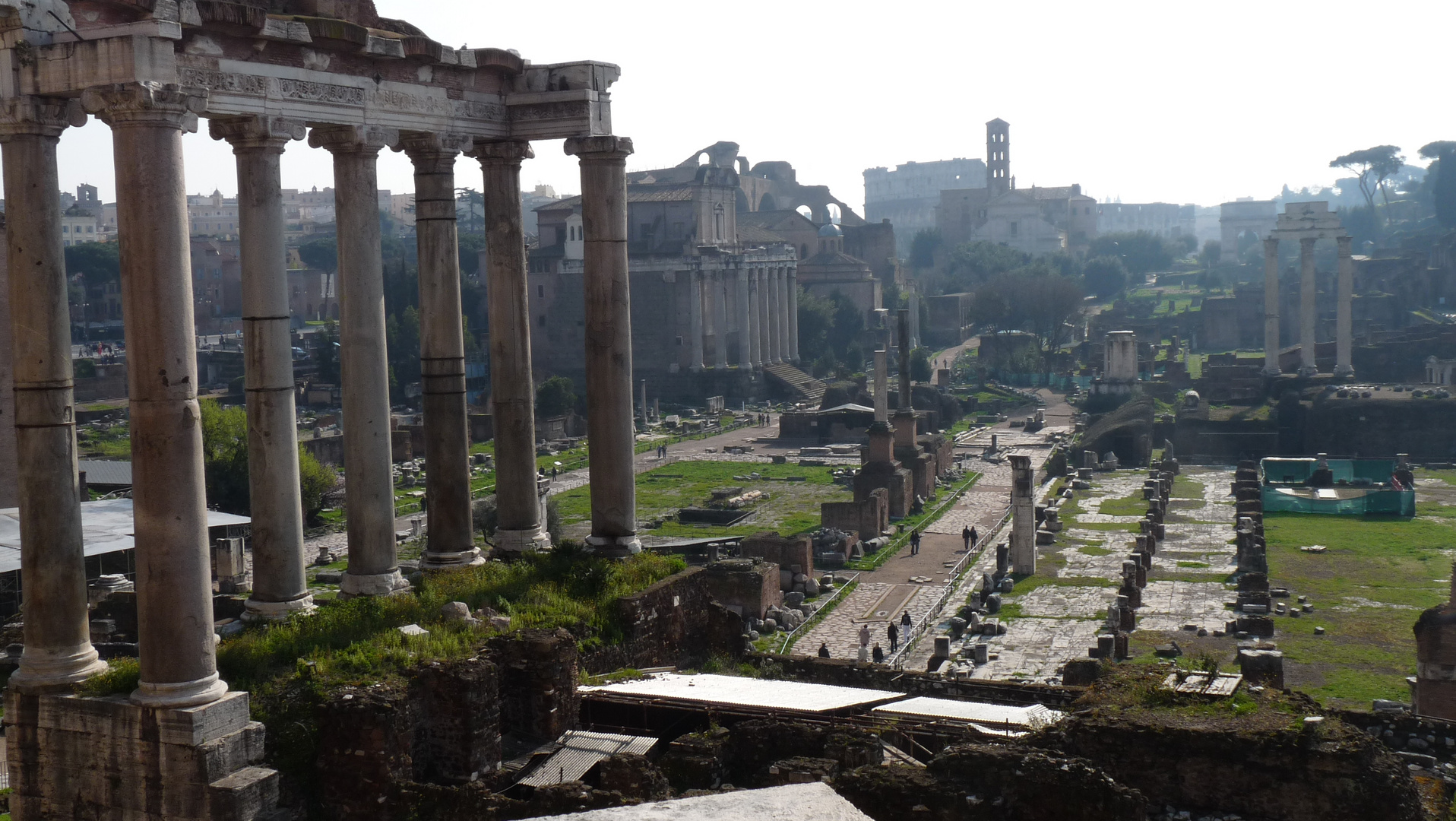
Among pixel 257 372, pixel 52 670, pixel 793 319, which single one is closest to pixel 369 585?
pixel 257 372

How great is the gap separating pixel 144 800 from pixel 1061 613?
1982 cm

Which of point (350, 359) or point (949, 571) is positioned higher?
point (350, 359)

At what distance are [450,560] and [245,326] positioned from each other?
321 cm

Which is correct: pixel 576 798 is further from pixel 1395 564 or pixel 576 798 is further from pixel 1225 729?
pixel 1395 564

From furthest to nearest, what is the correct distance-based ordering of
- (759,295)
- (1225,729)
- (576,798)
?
1. (759,295)
2. (1225,729)
3. (576,798)

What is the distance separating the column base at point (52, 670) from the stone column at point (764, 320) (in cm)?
6166

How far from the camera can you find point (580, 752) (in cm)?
1067

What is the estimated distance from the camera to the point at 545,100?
44.7 feet

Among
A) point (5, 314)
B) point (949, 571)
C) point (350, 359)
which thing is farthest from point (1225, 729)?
point (5, 314)

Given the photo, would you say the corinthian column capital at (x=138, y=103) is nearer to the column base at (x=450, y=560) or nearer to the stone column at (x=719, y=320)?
the column base at (x=450, y=560)

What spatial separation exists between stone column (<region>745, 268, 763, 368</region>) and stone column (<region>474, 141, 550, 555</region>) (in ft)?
183

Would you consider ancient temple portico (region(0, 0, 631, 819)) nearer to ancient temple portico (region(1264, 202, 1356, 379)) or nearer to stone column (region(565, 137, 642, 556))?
stone column (region(565, 137, 642, 556))

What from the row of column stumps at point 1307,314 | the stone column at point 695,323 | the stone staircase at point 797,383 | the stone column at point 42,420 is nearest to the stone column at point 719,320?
the stone column at point 695,323

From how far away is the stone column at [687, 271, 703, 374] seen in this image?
68.7 meters
